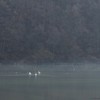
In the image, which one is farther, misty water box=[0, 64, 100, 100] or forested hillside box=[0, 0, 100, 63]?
forested hillside box=[0, 0, 100, 63]

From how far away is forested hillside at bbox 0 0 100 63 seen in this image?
138 ft

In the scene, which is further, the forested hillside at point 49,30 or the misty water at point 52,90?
the forested hillside at point 49,30

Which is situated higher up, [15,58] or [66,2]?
[66,2]

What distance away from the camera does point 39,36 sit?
4419 centimetres

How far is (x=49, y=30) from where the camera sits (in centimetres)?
4550

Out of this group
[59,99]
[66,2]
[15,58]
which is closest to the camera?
[59,99]

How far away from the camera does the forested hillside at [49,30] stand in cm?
4216

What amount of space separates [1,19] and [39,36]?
11.5 feet

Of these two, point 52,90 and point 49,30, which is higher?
point 49,30

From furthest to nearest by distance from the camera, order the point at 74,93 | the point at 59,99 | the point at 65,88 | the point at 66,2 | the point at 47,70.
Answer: the point at 66,2
the point at 47,70
the point at 65,88
the point at 74,93
the point at 59,99

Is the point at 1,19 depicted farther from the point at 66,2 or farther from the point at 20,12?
the point at 66,2

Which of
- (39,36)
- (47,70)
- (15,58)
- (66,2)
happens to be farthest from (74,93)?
(66,2)

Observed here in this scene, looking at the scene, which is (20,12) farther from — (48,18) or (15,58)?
(15,58)

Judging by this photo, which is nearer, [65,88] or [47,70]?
[65,88]
